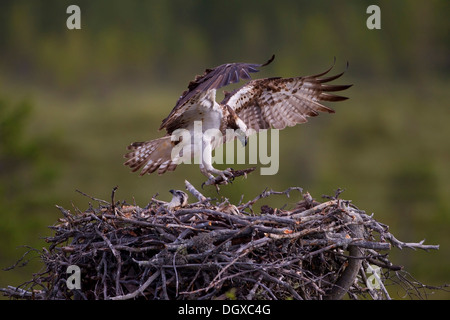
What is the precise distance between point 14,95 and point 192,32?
39.4ft

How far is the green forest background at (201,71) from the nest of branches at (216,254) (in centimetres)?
840

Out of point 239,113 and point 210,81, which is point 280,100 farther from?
point 210,81

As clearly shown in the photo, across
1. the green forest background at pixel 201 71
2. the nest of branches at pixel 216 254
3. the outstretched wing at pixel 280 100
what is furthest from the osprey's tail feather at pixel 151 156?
the green forest background at pixel 201 71

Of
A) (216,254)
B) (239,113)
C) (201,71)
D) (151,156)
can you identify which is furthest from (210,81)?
(201,71)

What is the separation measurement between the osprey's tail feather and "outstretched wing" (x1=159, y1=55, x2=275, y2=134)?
0.41 m

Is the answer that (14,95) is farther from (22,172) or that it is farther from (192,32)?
(192,32)

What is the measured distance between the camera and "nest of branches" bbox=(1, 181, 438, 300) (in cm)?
500

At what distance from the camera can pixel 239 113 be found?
709 centimetres

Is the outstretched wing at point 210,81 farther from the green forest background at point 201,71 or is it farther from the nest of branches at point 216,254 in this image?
the green forest background at point 201,71

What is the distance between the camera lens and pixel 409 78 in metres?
36.5

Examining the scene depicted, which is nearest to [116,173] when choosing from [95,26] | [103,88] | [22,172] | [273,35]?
[22,172]

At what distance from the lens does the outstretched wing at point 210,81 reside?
230 inches

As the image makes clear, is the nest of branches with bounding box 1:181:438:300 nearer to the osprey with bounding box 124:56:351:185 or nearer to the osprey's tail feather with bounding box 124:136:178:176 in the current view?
the osprey with bounding box 124:56:351:185

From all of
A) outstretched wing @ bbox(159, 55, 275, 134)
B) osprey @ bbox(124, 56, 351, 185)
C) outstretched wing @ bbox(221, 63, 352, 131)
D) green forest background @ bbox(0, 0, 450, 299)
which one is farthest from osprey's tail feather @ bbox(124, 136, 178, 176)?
green forest background @ bbox(0, 0, 450, 299)
